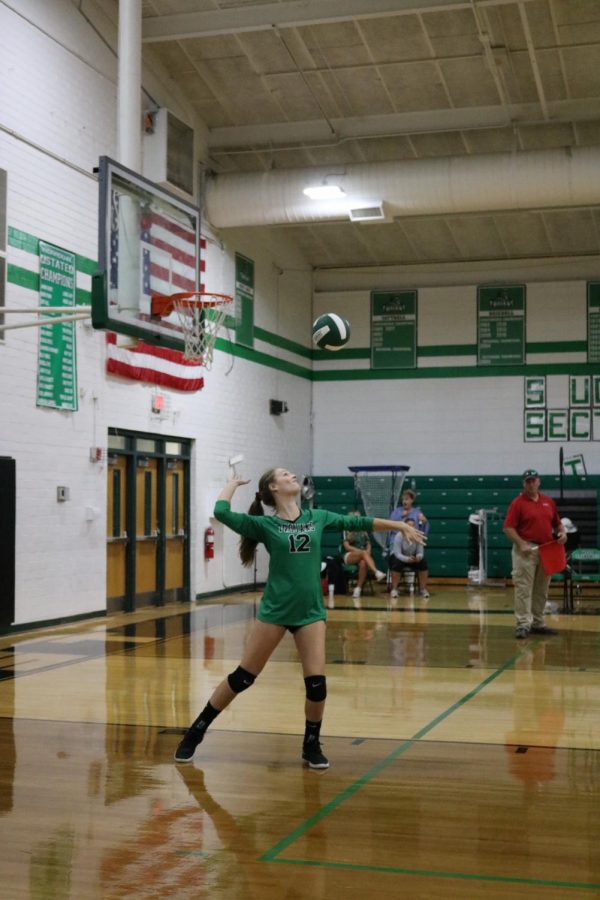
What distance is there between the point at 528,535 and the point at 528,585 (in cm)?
58

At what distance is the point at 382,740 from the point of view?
22.4ft

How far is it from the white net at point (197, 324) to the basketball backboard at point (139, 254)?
0.12m

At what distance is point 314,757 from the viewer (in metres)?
6.06

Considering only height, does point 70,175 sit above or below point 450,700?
above

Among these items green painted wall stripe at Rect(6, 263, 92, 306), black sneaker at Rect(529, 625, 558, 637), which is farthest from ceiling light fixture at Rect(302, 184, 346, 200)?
black sneaker at Rect(529, 625, 558, 637)

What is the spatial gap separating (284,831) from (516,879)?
43.0 inches

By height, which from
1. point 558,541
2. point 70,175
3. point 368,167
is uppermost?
point 368,167

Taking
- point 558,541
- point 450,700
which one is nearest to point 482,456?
point 558,541

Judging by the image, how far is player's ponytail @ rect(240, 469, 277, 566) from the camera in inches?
244

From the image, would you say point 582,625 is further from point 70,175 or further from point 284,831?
point 284,831

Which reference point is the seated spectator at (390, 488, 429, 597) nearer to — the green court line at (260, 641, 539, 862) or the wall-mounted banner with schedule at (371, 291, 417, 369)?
the wall-mounted banner with schedule at (371, 291, 417, 369)

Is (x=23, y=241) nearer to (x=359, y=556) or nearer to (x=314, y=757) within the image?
(x=359, y=556)

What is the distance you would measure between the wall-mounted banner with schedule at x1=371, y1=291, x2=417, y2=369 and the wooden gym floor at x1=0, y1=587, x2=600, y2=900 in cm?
1260

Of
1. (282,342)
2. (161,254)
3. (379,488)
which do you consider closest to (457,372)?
(379,488)
